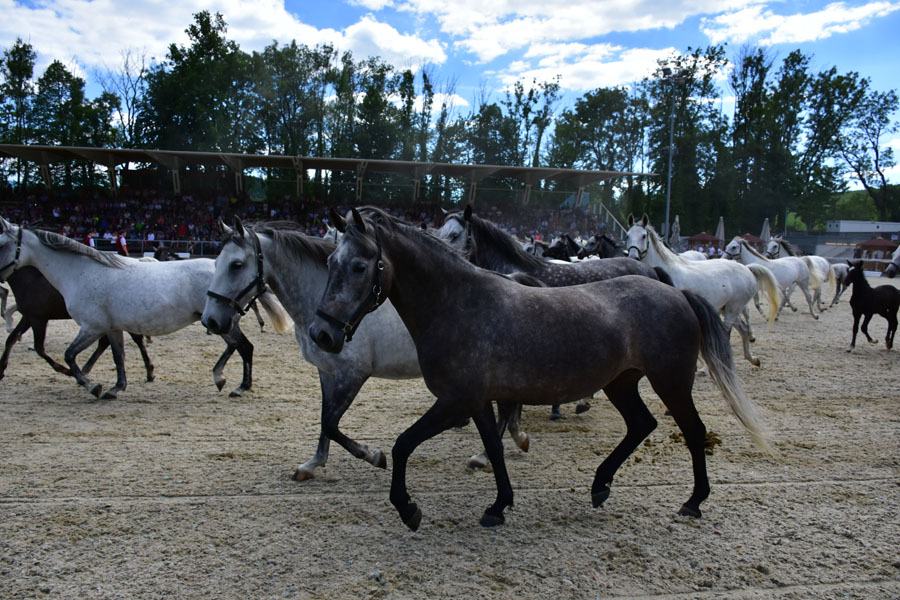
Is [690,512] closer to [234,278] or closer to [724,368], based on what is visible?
[724,368]

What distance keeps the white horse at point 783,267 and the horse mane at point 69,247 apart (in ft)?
40.7

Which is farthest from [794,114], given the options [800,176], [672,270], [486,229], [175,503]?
[175,503]

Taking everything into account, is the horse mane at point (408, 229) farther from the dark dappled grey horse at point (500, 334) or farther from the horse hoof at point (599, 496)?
the horse hoof at point (599, 496)

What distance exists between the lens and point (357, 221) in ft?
9.67

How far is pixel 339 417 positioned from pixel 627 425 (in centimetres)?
194

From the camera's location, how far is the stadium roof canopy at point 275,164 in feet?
93.5

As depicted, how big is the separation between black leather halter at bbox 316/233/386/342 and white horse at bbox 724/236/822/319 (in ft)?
40.3

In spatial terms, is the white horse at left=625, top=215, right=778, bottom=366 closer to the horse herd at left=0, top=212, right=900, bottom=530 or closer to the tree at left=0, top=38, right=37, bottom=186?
the horse herd at left=0, top=212, right=900, bottom=530

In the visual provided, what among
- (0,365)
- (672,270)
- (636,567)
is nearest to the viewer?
(636,567)

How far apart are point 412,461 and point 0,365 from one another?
18.6 ft

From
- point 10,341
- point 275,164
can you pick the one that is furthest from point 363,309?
point 275,164

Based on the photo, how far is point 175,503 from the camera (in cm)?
364

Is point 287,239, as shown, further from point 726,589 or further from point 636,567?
point 726,589

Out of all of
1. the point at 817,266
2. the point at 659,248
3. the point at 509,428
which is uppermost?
the point at 659,248
